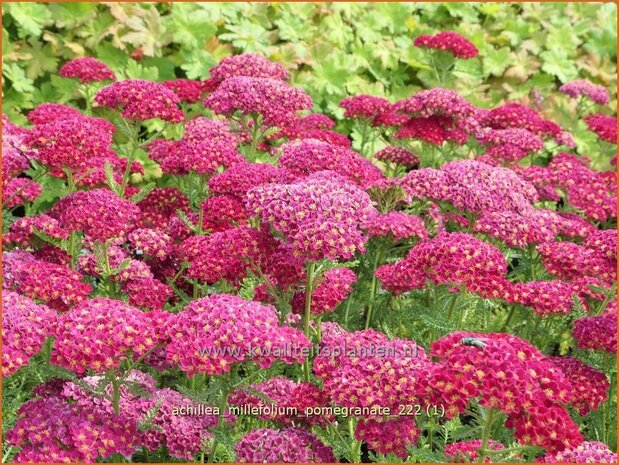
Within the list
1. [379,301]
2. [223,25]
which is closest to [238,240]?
[379,301]

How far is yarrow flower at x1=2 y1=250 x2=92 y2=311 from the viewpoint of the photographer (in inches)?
133

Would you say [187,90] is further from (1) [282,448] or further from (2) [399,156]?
(1) [282,448]

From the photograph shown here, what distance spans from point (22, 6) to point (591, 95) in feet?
16.3

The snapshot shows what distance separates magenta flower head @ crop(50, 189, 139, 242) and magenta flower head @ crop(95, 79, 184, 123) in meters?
0.65

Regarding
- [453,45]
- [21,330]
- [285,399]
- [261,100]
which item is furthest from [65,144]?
[453,45]

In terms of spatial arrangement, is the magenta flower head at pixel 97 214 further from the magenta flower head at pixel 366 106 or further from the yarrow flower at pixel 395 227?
the magenta flower head at pixel 366 106

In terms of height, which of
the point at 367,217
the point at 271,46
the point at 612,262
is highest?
the point at 367,217

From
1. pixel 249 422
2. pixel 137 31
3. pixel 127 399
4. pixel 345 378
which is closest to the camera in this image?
pixel 345 378

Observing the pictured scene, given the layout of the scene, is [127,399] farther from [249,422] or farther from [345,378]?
[345,378]

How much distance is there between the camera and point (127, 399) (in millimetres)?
3146

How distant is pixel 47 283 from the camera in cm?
339

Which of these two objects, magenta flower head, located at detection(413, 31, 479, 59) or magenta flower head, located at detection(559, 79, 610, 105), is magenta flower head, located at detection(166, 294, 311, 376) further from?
magenta flower head, located at detection(559, 79, 610, 105)

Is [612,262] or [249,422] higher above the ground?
[612,262]

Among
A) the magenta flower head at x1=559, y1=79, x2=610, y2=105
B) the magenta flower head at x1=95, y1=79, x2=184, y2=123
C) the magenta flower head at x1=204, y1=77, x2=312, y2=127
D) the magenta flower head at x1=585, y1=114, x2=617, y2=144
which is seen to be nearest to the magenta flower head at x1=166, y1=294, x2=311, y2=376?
the magenta flower head at x1=95, y1=79, x2=184, y2=123
